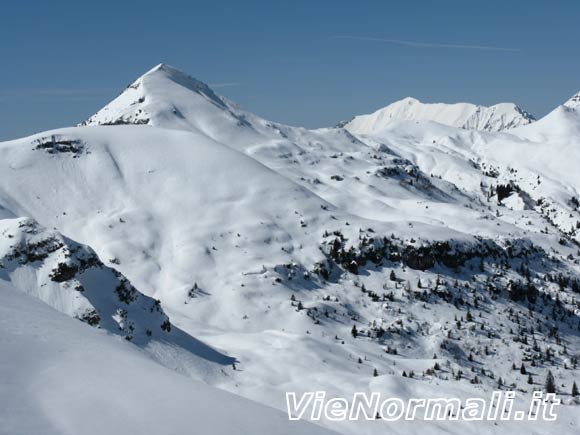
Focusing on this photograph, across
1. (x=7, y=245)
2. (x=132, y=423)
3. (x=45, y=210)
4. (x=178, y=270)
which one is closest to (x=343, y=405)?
(x=132, y=423)

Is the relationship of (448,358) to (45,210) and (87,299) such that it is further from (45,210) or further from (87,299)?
(45,210)

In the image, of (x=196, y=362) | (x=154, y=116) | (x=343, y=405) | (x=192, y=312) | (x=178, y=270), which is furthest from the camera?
(x=154, y=116)

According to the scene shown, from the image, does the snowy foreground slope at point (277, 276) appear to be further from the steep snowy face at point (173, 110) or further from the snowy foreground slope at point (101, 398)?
the steep snowy face at point (173, 110)

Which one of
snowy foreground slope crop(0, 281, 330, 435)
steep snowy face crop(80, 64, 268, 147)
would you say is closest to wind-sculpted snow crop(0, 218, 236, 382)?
snowy foreground slope crop(0, 281, 330, 435)

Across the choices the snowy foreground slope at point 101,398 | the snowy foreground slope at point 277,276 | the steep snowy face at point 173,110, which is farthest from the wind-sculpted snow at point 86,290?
the steep snowy face at point 173,110

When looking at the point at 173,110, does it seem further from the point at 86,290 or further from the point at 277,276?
the point at 86,290

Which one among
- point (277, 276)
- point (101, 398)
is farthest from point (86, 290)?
point (101, 398)
